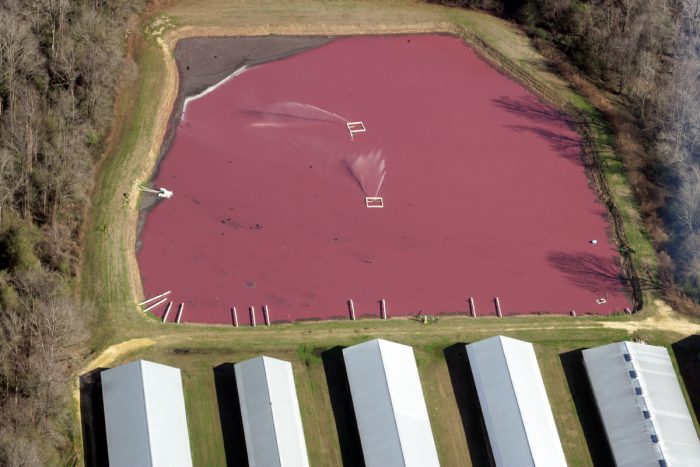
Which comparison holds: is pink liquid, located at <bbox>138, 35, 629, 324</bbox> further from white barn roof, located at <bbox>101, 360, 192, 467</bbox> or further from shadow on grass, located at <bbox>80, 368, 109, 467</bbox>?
shadow on grass, located at <bbox>80, 368, 109, 467</bbox>

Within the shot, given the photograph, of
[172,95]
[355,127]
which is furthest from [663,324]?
[172,95]

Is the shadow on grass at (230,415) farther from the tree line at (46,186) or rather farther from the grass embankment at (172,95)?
the tree line at (46,186)

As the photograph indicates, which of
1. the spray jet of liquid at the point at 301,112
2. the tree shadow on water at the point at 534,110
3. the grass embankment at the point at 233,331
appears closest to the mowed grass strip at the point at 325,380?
the grass embankment at the point at 233,331

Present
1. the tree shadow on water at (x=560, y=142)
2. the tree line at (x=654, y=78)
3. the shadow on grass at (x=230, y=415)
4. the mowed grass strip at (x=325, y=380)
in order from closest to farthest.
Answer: the shadow on grass at (x=230, y=415) < the mowed grass strip at (x=325, y=380) < the tree line at (x=654, y=78) < the tree shadow on water at (x=560, y=142)

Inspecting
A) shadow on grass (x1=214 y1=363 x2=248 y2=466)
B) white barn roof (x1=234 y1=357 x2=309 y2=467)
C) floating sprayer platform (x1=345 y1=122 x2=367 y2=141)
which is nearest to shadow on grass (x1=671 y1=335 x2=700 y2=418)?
white barn roof (x1=234 y1=357 x2=309 y2=467)

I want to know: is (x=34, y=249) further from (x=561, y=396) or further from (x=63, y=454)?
(x=561, y=396)

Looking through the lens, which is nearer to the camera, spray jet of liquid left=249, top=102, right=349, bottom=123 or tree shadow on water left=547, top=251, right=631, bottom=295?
tree shadow on water left=547, top=251, right=631, bottom=295

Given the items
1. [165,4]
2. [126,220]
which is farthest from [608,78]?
[126,220]
